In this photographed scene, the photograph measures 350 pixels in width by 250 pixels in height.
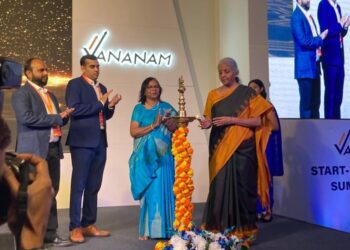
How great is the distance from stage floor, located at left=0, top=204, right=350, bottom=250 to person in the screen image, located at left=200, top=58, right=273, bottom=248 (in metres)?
0.30

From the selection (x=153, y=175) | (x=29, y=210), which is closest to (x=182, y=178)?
(x=153, y=175)

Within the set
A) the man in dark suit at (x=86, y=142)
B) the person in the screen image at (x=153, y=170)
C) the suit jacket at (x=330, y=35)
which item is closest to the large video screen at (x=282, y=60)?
the suit jacket at (x=330, y=35)

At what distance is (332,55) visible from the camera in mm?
5762

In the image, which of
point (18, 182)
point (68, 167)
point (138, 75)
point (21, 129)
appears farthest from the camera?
point (138, 75)

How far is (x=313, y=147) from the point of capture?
5270 millimetres

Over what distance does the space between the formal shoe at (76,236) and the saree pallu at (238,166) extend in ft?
3.19

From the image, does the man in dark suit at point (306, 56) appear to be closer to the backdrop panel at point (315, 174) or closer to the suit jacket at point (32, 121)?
the backdrop panel at point (315, 174)

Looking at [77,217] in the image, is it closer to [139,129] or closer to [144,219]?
[144,219]

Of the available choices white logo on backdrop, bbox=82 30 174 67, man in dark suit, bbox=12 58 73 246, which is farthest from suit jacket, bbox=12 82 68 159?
white logo on backdrop, bbox=82 30 174 67

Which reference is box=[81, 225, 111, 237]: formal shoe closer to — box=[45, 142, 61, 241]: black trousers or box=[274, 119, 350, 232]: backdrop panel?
box=[45, 142, 61, 241]: black trousers

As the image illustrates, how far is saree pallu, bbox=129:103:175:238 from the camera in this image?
135 inches

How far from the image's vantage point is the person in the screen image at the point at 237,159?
326cm

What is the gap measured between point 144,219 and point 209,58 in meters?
3.02

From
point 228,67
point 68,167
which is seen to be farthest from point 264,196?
point 68,167
